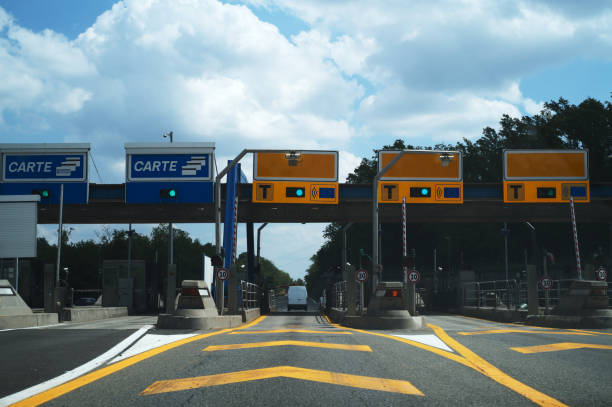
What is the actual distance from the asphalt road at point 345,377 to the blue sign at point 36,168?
85.3ft

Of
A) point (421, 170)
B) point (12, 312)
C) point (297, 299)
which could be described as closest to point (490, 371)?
point (12, 312)

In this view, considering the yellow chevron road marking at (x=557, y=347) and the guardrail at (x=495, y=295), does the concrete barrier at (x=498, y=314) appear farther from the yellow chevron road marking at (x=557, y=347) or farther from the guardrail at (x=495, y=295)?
the yellow chevron road marking at (x=557, y=347)

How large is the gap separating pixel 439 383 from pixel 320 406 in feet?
5.20

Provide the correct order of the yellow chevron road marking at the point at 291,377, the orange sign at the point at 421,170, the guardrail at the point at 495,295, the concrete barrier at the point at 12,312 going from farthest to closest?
1. the orange sign at the point at 421,170
2. the guardrail at the point at 495,295
3. the concrete barrier at the point at 12,312
4. the yellow chevron road marking at the point at 291,377

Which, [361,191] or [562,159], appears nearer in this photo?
[562,159]

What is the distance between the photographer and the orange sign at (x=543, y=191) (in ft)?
109

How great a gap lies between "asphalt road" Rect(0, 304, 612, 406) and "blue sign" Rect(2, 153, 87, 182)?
25989 mm

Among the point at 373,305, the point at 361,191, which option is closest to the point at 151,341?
the point at 373,305

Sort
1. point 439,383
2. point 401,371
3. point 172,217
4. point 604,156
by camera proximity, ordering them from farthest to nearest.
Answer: point 604,156, point 172,217, point 401,371, point 439,383

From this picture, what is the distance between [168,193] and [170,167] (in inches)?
115

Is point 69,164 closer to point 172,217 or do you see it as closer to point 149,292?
point 172,217

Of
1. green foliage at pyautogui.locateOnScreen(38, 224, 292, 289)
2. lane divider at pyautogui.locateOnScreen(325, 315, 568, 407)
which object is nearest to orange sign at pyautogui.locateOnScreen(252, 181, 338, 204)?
lane divider at pyautogui.locateOnScreen(325, 315, 568, 407)

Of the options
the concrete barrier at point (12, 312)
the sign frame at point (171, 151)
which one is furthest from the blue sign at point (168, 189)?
the concrete barrier at point (12, 312)

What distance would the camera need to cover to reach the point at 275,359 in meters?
7.45
